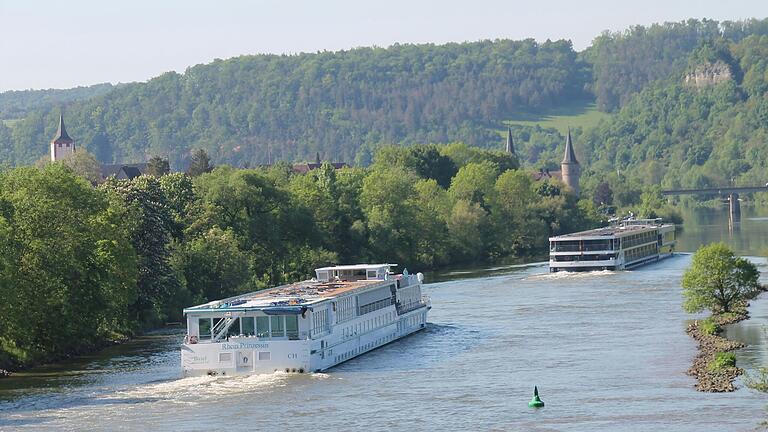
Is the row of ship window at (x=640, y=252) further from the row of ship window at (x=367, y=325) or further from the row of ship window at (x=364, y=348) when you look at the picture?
the row of ship window at (x=364, y=348)

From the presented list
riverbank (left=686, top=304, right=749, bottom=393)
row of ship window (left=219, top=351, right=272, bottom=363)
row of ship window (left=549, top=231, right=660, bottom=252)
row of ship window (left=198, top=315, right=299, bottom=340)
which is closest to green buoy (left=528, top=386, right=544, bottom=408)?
riverbank (left=686, top=304, right=749, bottom=393)

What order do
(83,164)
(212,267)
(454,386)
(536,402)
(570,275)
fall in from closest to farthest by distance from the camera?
1. (536,402)
2. (454,386)
3. (212,267)
4. (570,275)
5. (83,164)

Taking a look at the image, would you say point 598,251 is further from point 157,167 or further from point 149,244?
point 157,167

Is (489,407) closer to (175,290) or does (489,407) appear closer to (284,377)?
(284,377)

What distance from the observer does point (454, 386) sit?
63.4m

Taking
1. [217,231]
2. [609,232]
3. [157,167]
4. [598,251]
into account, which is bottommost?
[598,251]

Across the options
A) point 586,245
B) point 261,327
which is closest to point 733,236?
point 586,245

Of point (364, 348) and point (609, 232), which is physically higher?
point (609, 232)

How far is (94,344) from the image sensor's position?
260 feet

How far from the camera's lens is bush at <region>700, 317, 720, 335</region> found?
76.0m

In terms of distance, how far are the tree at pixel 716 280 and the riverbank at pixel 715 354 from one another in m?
0.86

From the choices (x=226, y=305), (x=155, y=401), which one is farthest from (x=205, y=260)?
(x=155, y=401)

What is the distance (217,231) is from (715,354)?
146 ft

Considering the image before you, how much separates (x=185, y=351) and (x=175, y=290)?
27015 millimetres
